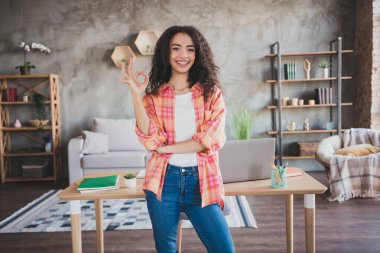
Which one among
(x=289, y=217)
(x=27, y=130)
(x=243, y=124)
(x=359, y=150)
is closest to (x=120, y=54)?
(x=27, y=130)

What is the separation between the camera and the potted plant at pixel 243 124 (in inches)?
203

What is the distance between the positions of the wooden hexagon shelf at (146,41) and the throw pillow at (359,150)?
3.02m

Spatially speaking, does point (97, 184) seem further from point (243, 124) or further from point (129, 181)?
point (243, 124)

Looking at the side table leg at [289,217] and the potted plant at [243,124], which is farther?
the potted plant at [243,124]

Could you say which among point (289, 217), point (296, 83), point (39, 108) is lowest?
point (289, 217)

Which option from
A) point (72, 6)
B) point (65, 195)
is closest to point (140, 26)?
point (72, 6)

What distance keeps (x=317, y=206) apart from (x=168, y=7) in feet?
11.8

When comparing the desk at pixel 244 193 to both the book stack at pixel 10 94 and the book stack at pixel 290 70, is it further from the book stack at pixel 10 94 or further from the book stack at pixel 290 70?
the book stack at pixel 10 94

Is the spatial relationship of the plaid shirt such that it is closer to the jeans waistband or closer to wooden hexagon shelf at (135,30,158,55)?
the jeans waistband

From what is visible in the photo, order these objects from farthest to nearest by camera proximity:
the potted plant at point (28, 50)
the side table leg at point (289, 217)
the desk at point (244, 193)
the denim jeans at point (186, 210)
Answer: the potted plant at point (28, 50)
the side table leg at point (289, 217)
the desk at point (244, 193)
the denim jeans at point (186, 210)

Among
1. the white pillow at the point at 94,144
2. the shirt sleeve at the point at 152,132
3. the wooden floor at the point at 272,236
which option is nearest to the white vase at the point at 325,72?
the wooden floor at the point at 272,236

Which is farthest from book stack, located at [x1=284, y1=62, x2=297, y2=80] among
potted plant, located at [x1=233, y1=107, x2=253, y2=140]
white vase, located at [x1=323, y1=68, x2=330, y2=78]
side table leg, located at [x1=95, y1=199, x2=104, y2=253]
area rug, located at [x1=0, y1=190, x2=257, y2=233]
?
side table leg, located at [x1=95, y1=199, x2=104, y2=253]

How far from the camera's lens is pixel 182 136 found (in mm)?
1536

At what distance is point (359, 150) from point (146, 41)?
330 cm
